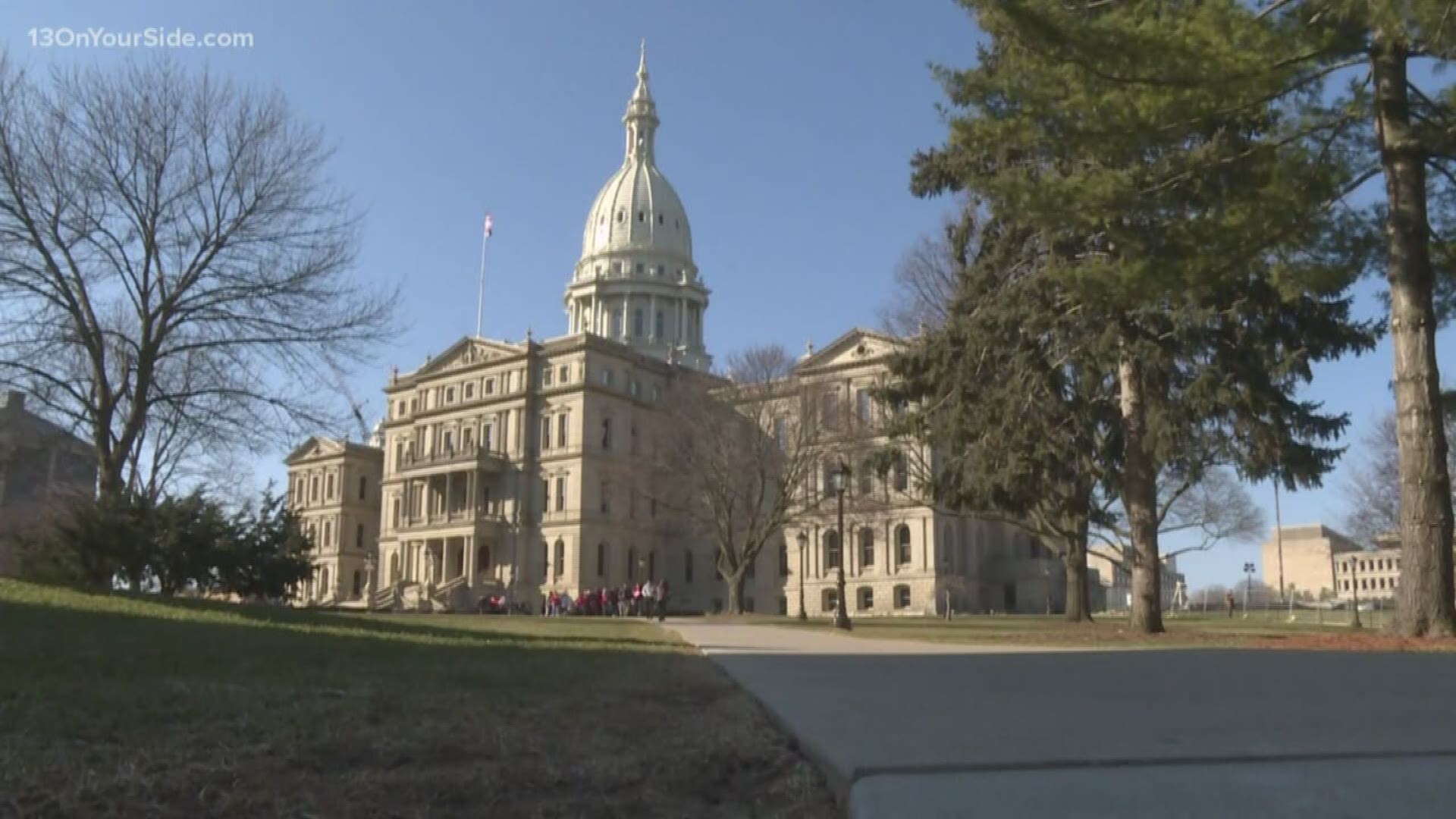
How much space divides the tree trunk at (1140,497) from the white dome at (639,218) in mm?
85723

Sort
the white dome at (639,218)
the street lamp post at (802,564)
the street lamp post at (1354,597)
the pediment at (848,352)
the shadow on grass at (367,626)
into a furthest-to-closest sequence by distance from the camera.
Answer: the white dome at (639,218) → the pediment at (848,352) → the street lamp post at (802,564) → the street lamp post at (1354,597) → the shadow on grass at (367,626)

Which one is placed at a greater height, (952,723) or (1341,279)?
(1341,279)

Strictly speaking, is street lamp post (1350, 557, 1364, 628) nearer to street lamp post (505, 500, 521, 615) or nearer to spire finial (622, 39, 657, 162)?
street lamp post (505, 500, 521, 615)

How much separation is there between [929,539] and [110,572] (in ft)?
166

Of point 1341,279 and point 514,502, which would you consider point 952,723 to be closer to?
point 1341,279

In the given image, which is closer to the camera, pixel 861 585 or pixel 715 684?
pixel 715 684

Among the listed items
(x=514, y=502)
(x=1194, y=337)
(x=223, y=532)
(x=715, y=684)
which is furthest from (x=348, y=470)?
(x=715, y=684)

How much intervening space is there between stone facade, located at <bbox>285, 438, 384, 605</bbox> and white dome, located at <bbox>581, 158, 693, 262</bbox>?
2937 centimetres

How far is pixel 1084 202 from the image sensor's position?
1481cm

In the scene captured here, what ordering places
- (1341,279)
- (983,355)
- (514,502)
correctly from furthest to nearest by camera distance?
(514,502)
(983,355)
(1341,279)

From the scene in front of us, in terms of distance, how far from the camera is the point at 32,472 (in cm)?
5300

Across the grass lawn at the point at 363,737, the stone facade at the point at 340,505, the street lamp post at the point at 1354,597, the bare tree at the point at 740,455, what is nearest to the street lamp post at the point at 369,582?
the stone facade at the point at 340,505

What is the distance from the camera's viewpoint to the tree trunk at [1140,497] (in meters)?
21.0

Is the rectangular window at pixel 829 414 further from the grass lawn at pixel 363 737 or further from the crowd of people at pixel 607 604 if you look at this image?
the grass lawn at pixel 363 737
